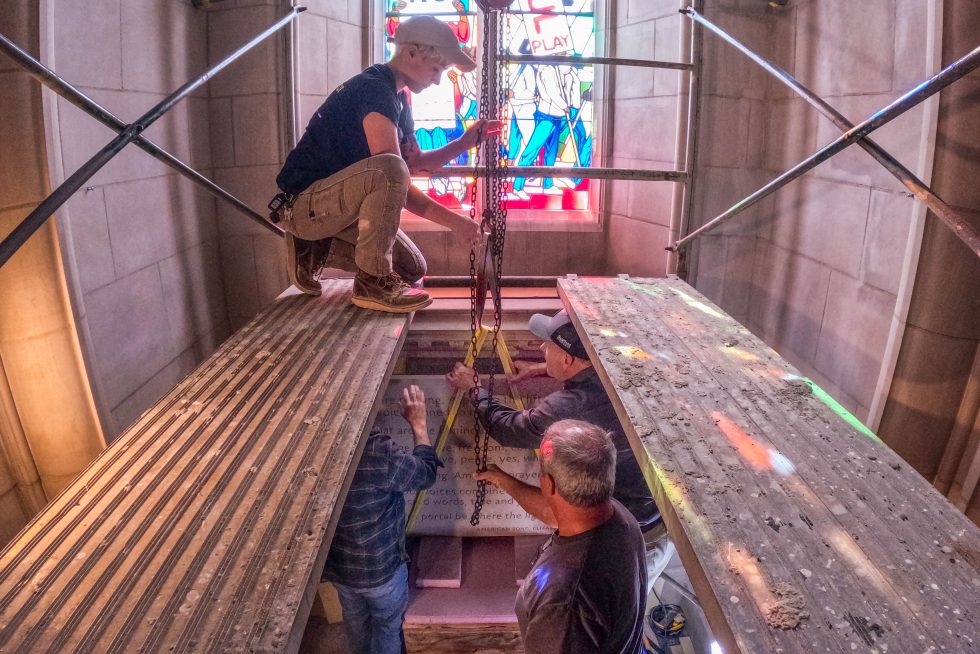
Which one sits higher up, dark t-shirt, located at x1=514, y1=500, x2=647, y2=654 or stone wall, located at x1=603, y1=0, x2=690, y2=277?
stone wall, located at x1=603, y1=0, x2=690, y2=277

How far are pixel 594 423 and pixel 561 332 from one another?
449mm

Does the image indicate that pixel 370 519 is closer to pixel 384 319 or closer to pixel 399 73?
pixel 384 319

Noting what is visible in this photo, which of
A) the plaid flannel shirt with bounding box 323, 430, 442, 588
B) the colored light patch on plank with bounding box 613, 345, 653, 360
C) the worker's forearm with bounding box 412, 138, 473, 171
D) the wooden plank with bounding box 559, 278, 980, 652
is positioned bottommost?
the plaid flannel shirt with bounding box 323, 430, 442, 588

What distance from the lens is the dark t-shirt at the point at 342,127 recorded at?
2.47 metres

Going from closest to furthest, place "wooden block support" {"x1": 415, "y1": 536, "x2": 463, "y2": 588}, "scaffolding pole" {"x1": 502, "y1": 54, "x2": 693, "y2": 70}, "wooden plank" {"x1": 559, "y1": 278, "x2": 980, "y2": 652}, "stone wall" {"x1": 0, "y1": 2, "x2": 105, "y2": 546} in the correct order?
"wooden plank" {"x1": 559, "y1": 278, "x2": 980, "y2": 652} < "stone wall" {"x1": 0, "y1": 2, "x2": 105, "y2": 546} < "scaffolding pole" {"x1": 502, "y1": 54, "x2": 693, "y2": 70} < "wooden block support" {"x1": 415, "y1": 536, "x2": 463, "y2": 588}

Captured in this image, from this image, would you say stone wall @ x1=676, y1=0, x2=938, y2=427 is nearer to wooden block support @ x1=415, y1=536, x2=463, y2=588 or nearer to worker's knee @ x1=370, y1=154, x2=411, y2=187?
worker's knee @ x1=370, y1=154, x2=411, y2=187

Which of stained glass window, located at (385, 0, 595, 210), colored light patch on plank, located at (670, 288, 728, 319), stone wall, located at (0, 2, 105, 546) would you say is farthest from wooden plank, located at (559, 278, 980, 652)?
stained glass window, located at (385, 0, 595, 210)

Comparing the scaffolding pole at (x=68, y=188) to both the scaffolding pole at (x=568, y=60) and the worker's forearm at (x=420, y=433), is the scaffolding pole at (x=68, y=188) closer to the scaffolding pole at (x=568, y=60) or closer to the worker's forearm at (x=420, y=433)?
the scaffolding pole at (x=568, y=60)

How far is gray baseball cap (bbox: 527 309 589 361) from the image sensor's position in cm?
277

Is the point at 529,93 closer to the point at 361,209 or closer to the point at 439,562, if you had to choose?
the point at 361,209

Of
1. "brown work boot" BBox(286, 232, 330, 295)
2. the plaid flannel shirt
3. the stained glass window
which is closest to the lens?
the plaid flannel shirt

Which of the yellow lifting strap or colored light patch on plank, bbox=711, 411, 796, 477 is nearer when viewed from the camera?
colored light patch on plank, bbox=711, 411, 796, 477

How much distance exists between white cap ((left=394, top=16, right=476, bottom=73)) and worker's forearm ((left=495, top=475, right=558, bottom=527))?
175cm

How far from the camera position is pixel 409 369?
12.3ft
